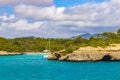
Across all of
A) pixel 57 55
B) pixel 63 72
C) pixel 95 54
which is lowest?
pixel 63 72

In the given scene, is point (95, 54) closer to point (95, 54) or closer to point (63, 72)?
point (95, 54)

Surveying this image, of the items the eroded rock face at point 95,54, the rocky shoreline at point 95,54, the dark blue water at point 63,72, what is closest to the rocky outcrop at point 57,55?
the rocky shoreline at point 95,54

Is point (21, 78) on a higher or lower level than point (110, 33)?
lower

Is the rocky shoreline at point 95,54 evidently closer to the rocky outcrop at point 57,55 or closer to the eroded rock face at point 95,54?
the eroded rock face at point 95,54

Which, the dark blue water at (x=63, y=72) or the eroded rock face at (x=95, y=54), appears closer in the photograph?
the dark blue water at (x=63, y=72)

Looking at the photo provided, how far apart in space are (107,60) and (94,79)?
218 feet

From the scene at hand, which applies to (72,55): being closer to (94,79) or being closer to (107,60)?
(107,60)

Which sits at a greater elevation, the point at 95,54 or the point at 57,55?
the point at 95,54

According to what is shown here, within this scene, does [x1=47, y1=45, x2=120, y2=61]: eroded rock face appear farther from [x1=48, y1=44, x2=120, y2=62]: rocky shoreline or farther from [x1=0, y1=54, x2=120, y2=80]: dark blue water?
[x1=0, y1=54, x2=120, y2=80]: dark blue water

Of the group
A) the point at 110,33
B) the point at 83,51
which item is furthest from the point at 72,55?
the point at 110,33

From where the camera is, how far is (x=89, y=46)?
455 feet

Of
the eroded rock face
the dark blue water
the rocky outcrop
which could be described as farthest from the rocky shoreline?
the dark blue water

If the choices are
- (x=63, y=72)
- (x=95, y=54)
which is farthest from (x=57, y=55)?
(x=63, y=72)

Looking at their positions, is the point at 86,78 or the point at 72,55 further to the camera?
the point at 72,55
